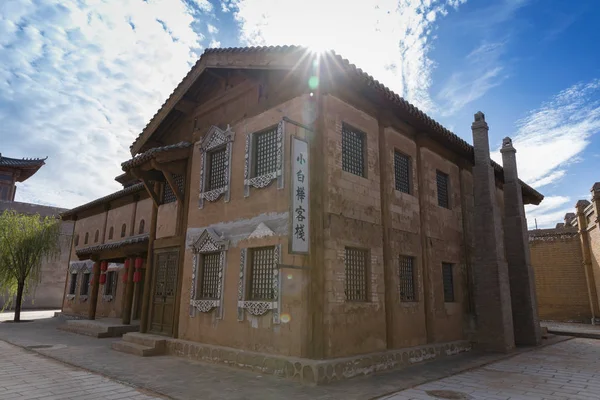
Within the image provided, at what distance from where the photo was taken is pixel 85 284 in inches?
866

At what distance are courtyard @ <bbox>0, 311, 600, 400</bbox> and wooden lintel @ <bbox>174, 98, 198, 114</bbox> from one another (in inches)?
300

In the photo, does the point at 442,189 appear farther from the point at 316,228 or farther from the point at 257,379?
the point at 257,379

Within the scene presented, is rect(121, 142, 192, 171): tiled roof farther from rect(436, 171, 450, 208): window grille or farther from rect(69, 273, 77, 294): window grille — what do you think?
rect(69, 273, 77, 294): window grille

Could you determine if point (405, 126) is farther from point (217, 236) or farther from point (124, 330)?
point (124, 330)

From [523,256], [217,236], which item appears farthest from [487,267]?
[217,236]

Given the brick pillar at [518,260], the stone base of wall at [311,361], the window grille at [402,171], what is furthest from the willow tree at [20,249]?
the brick pillar at [518,260]

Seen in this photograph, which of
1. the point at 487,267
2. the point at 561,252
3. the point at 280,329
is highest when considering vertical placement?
the point at 561,252

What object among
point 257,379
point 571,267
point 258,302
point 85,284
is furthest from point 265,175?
point 571,267

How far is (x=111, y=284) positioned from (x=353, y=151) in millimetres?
16202

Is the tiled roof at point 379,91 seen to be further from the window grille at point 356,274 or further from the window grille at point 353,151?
the window grille at point 356,274

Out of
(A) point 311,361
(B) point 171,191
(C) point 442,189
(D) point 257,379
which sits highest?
(C) point 442,189

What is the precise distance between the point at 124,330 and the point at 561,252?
23.0 m

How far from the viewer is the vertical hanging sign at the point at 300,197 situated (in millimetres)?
7379

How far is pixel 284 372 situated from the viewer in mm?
7547
